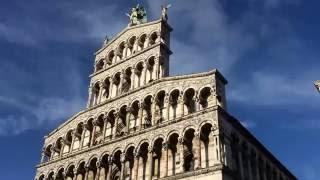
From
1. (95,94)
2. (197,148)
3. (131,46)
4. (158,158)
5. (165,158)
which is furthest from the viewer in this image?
(131,46)

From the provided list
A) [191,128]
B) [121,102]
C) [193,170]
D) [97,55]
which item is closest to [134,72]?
[121,102]

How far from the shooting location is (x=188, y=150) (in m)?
24.4

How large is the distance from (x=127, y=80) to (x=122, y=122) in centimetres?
390

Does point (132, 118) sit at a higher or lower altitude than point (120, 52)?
lower

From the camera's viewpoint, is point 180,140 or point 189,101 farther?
point 189,101

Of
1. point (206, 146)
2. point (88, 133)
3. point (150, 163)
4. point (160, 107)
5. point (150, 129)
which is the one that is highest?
point (160, 107)

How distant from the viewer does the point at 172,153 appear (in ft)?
81.4

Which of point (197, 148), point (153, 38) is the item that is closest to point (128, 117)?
point (197, 148)

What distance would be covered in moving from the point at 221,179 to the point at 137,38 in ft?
50.4

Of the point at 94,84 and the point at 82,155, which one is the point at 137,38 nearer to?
the point at 94,84

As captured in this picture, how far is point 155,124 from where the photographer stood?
26203 millimetres

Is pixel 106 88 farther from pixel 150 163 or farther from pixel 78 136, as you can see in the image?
pixel 150 163

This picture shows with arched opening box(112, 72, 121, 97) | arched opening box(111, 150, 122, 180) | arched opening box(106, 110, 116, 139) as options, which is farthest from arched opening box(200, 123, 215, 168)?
arched opening box(112, 72, 121, 97)

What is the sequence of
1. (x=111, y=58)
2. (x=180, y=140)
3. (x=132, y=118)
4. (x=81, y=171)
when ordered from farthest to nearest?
1. (x=111, y=58)
2. (x=81, y=171)
3. (x=132, y=118)
4. (x=180, y=140)
